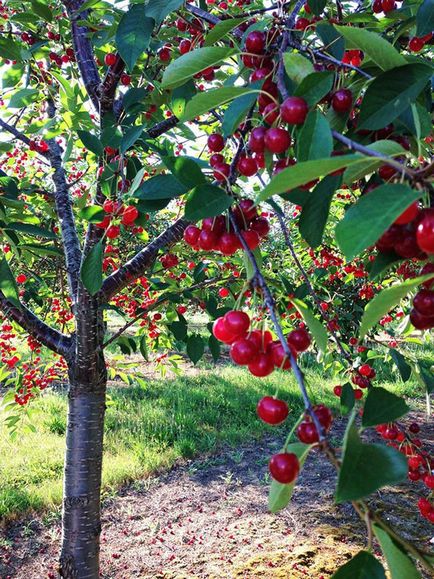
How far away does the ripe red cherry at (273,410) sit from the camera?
0.68 m

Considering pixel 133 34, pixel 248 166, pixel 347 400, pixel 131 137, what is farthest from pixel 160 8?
pixel 347 400

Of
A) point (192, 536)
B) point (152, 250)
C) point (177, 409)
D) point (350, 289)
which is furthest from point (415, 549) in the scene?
point (177, 409)

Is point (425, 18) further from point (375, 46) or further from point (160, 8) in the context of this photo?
point (160, 8)

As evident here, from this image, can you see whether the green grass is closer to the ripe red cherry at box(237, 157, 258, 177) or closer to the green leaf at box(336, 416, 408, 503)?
the ripe red cherry at box(237, 157, 258, 177)

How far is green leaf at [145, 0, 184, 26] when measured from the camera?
0.89 meters

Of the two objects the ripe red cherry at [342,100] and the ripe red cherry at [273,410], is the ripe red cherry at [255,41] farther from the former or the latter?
the ripe red cherry at [273,410]

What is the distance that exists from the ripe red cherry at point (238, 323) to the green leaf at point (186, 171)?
0.21 metres

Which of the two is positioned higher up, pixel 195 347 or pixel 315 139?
pixel 315 139

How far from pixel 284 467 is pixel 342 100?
501 mm

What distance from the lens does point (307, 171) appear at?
415 millimetres

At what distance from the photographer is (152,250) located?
1.90 metres

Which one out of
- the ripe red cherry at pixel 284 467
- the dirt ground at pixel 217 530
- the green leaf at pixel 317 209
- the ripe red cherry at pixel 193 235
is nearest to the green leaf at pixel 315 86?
the green leaf at pixel 317 209

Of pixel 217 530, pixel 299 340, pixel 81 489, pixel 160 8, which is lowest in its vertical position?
pixel 217 530

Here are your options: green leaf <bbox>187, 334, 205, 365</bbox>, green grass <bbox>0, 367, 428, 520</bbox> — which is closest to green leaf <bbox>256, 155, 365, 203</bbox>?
green leaf <bbox>187, 334, 205, 365</bbox>
